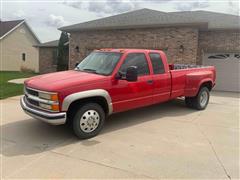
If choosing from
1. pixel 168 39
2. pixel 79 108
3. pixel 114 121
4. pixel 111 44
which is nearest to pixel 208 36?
pixel 168 39

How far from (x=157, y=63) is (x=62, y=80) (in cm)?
282

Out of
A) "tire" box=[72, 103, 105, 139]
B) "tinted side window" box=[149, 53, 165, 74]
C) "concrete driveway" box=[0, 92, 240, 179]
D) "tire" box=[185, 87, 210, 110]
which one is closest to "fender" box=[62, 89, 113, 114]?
"tire" box=[72, 103, 105, 139]

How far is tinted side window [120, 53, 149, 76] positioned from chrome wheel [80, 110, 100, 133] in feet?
4.52

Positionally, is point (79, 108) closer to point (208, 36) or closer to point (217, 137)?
point (217, 137)

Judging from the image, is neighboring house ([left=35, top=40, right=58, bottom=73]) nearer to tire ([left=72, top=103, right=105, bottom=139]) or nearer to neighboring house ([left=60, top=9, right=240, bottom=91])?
neighboring house ([left=60, top=9, right=240, bottom=91])

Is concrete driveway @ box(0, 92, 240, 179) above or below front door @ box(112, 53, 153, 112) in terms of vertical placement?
below

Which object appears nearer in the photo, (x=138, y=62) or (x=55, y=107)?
(x=55, y=107)

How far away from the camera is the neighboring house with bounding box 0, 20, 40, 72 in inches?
1207

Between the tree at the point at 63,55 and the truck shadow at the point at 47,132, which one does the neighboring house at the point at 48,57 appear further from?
the truck shadow at the point at 47,132

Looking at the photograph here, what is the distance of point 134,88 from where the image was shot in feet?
20.4

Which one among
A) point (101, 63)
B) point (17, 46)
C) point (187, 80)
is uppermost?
point (17, 46)

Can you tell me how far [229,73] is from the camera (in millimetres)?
14008

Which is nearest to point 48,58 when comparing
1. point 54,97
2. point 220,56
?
point 220,56

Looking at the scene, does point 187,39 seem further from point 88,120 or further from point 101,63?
point 88,120
